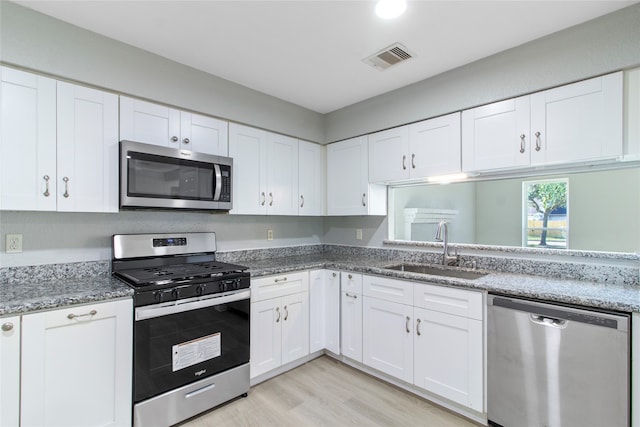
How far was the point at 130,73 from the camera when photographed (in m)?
2.15

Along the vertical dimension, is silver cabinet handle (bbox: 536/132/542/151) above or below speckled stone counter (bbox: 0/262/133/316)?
above

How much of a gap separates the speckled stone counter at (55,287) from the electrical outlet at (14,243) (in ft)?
0.36

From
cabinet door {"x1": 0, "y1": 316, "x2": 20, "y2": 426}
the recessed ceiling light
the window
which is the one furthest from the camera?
the window

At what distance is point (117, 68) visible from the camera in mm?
2098

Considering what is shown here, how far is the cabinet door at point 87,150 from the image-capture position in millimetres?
1900

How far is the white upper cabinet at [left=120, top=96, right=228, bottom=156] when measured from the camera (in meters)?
2.15

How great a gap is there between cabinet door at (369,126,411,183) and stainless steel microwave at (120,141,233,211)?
134 cm

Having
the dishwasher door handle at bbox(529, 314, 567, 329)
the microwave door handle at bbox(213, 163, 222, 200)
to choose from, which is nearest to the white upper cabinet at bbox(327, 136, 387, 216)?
the microwave door handle at bbox(213, 163, 222, 200)

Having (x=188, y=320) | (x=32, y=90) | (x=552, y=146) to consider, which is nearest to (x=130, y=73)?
(x=32, y=90)

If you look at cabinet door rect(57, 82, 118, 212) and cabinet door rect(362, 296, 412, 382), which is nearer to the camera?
cabinet door rect(57, 82, 118, 212)

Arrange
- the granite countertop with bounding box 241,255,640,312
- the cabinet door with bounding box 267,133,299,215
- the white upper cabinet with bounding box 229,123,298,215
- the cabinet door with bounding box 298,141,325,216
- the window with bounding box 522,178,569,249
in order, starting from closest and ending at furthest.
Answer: the granite countertop with bounding box 241,255,640,312 → the window with bounding box 522,178,569,249 → the white upper cabinet with bounding box 229,123,298,215 → the cabinet door with bounding box 267,133,299,215 → the cabinet door with bounding box 298,141,325,216

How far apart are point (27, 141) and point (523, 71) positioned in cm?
312

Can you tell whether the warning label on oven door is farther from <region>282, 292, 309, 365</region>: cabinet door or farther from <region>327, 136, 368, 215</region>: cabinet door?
<region>327, 136, 368, 215</region>: cabinet door

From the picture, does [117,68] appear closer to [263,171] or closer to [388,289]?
[263,171]
